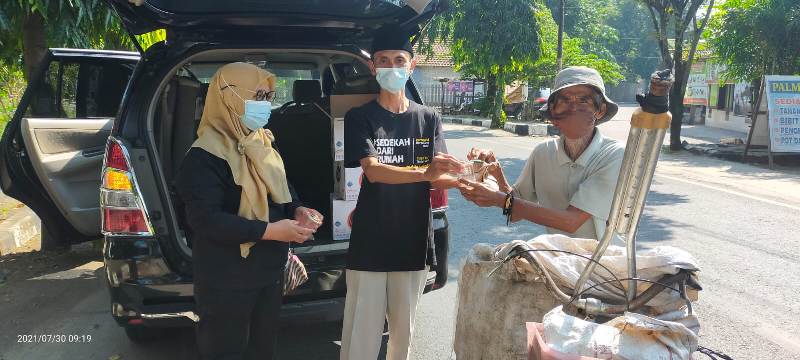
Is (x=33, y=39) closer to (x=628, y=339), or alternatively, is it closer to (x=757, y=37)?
(x=628, y=339)

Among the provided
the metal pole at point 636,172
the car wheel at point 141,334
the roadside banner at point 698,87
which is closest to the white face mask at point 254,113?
the metal pole at point 636,172

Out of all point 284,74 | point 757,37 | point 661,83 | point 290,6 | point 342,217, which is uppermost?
point 757,37

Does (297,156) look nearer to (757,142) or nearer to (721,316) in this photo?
(721,316)

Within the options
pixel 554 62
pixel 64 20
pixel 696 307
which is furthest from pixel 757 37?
pixel 64 20

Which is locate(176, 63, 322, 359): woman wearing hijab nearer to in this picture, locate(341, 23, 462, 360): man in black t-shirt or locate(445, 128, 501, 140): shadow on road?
locate(341, 23, 462, 360): man in black t-shirt

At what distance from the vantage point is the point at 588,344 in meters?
1.38

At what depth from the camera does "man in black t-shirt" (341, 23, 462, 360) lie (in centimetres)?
253

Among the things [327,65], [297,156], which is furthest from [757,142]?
[297,156]

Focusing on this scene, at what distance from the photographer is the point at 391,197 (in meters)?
2.57

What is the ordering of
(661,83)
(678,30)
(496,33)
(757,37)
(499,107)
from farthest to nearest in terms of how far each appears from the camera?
(499,107)
(496,33)
(757,37)
(678,30)
(661,83)

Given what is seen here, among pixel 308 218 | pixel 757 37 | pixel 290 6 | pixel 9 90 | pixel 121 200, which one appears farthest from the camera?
pixel 757 37

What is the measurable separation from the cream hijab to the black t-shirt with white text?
38 centimetres

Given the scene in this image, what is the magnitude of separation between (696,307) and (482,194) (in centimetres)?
277

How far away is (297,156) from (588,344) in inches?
118
